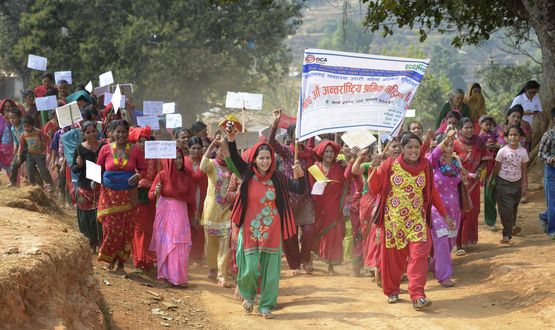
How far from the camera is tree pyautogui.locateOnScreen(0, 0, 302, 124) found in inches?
1057

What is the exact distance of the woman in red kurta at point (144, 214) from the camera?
992 centimetres

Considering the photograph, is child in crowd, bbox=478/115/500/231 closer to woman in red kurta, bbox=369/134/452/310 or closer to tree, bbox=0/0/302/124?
woman in red kurta, bbox=369/134/452/310

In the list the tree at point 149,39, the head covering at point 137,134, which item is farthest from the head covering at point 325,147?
the tree at point 149,39

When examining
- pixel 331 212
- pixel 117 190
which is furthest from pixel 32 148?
pixel 331 212

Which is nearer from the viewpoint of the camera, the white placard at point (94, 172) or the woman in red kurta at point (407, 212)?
the woman in red kurta at point (407, 212)

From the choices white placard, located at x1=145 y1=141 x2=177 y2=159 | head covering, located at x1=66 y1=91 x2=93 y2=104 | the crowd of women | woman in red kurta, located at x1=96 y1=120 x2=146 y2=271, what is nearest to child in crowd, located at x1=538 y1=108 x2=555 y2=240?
the crowd of women

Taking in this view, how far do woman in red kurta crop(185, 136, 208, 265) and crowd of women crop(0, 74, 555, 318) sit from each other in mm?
17

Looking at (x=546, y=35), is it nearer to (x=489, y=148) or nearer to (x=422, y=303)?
(x=489, y=148)

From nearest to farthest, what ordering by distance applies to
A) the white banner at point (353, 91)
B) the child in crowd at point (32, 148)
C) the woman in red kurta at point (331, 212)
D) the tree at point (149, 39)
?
the white banner at point (353, 91) → the woman in red kurta at point (331, 212) → the child in crowd at point (32, 148) → the tree at point (149, 39)

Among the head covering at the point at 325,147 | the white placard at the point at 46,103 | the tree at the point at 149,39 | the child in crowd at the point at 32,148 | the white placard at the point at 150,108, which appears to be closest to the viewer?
the head covering at the point at 325,147

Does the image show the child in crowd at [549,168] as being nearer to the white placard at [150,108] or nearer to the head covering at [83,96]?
the white placard at [150,108]

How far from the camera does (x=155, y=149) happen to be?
9.17 meters

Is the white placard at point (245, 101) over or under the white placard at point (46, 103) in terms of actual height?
over

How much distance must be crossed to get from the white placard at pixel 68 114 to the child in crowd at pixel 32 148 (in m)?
2.51
